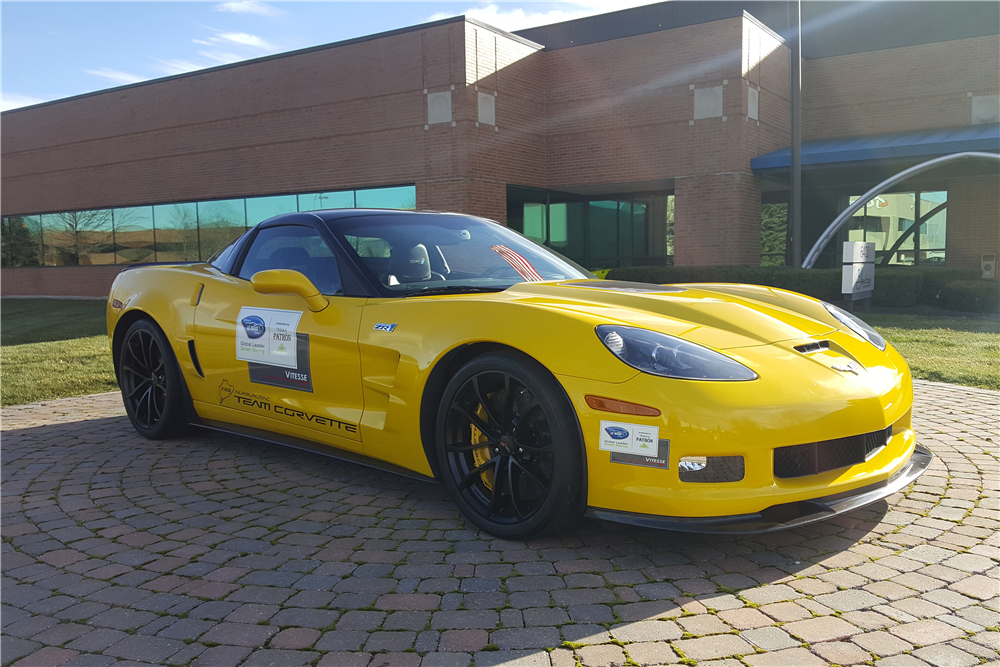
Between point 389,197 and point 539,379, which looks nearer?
point 539,379

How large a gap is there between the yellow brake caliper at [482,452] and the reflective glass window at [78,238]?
25762 millimetres

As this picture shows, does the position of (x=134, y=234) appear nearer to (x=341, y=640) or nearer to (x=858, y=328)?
(x=858, y=328)

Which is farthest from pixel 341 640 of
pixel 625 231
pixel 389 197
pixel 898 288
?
pixel 625 231

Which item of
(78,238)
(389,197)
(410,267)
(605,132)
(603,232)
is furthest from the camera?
(78,238)

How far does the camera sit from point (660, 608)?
2.55 m

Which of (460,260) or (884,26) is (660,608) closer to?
(460,260)

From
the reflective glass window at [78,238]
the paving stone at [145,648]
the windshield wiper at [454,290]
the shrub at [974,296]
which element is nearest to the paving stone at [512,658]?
the paving stone at [145,648]

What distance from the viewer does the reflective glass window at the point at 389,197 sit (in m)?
19.7

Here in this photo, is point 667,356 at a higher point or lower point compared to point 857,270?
lower

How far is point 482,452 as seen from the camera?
3359 millimetres

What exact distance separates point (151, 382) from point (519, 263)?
9.03 feet

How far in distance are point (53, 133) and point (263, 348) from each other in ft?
90.4

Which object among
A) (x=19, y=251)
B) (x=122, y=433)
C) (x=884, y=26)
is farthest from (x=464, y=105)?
(x=19, y=251)

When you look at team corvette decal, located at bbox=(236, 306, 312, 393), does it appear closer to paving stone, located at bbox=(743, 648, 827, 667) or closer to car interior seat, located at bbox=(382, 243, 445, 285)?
car interior seat, located at bbox=(382, 243, 445, 285)
